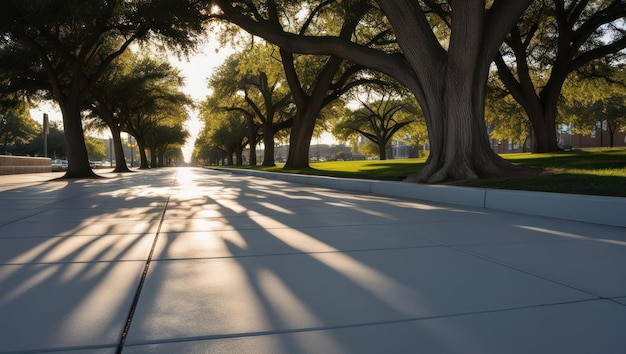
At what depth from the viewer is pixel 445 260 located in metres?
3.60

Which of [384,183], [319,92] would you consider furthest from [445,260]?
[319,92]

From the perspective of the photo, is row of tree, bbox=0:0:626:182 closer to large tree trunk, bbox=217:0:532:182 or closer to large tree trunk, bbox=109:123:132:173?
large tree trunk, bbox=217:0:532:182

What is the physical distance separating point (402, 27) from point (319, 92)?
1192 centimetres

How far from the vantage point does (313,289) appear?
283 cm

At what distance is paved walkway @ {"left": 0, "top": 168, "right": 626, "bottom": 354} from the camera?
81.2 inches

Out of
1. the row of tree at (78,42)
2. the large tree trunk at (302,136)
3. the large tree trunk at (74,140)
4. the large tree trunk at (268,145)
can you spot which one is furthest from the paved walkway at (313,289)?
the large tree trunk at (268,145)

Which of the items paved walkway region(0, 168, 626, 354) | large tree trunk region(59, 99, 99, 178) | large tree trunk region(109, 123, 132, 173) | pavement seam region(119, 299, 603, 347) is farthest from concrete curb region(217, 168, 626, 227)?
large tree trunk region(109, 123, 132, 173)

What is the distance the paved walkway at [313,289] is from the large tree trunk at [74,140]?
17.7 metres

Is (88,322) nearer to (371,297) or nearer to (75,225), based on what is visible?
(371,297)

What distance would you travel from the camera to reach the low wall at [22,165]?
91.6 ft

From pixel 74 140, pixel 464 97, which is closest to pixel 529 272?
pixel 464 97

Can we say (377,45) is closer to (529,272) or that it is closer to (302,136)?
Answer: (302,136)

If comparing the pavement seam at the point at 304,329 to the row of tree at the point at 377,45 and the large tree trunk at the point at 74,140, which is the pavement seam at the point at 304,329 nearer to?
the row of tree at the point at 377,45

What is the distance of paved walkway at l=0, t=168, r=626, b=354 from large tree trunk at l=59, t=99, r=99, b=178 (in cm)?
1773
